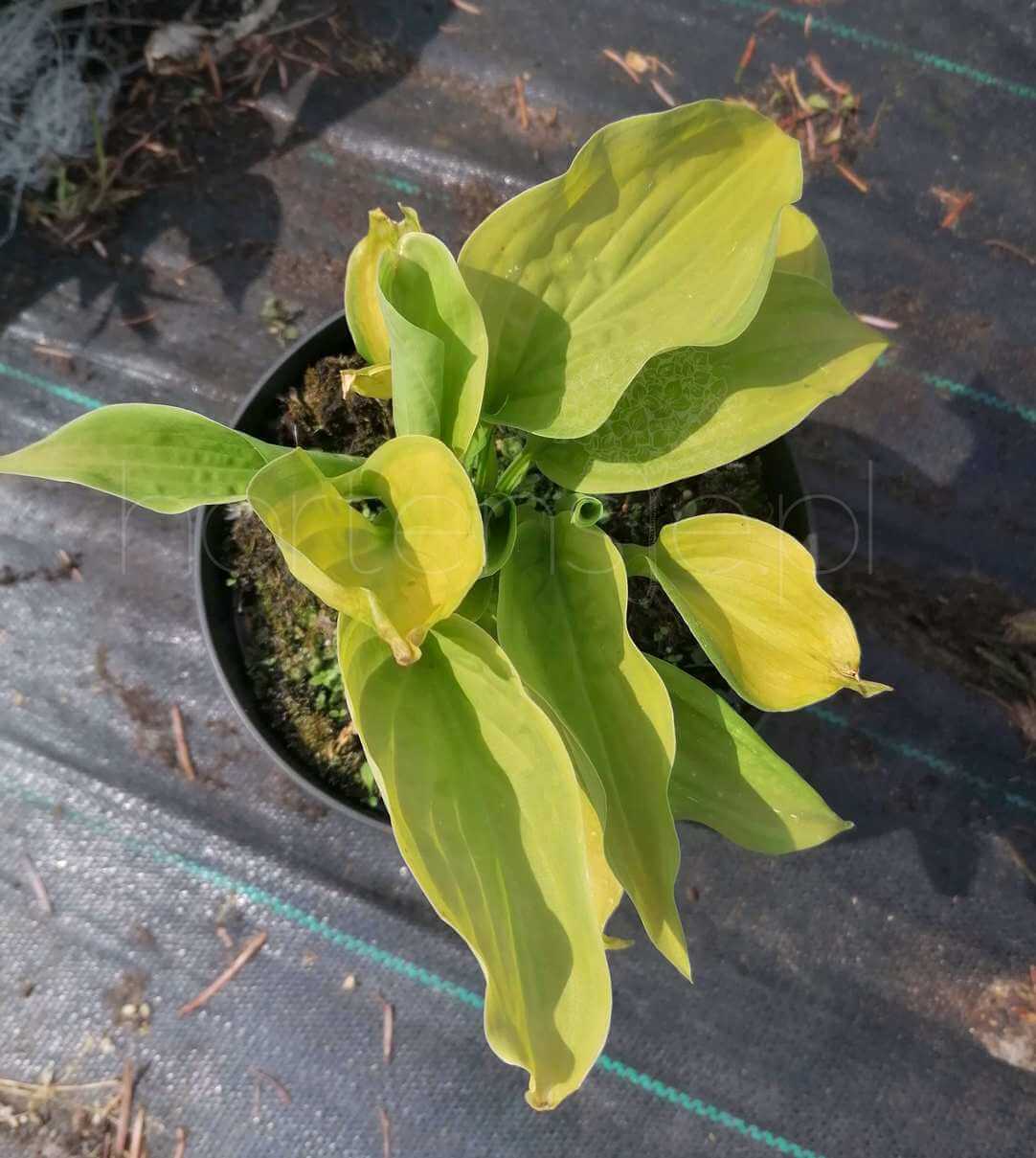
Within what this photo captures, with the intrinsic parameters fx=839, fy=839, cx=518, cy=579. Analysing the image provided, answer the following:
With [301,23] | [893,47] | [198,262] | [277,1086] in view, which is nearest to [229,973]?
[277,1086]

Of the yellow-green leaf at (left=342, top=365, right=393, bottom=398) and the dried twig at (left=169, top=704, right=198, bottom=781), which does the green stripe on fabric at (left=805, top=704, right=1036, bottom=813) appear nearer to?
the yellow-green leaf at (left=342, top=365, right=393, bottom=398)

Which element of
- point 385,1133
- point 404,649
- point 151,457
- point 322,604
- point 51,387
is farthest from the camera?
point 51,387

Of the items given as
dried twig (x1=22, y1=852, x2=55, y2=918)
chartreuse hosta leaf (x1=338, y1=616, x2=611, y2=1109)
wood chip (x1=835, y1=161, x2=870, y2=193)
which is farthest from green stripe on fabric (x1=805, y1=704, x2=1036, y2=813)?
dried twig (x1=22, y1=852, x2=55, y2=918)

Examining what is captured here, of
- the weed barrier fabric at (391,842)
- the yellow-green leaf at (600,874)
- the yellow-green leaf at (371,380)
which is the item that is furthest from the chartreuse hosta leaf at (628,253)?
the weed barrier fabric at (391,842)

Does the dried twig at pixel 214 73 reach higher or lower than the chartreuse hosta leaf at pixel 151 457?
higher

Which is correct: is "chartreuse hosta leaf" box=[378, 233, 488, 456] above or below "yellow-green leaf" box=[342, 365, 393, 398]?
above

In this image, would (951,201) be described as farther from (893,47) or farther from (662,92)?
(662,92)

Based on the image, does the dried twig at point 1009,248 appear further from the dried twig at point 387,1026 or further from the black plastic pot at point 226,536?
the dried twig at point 387,1026
